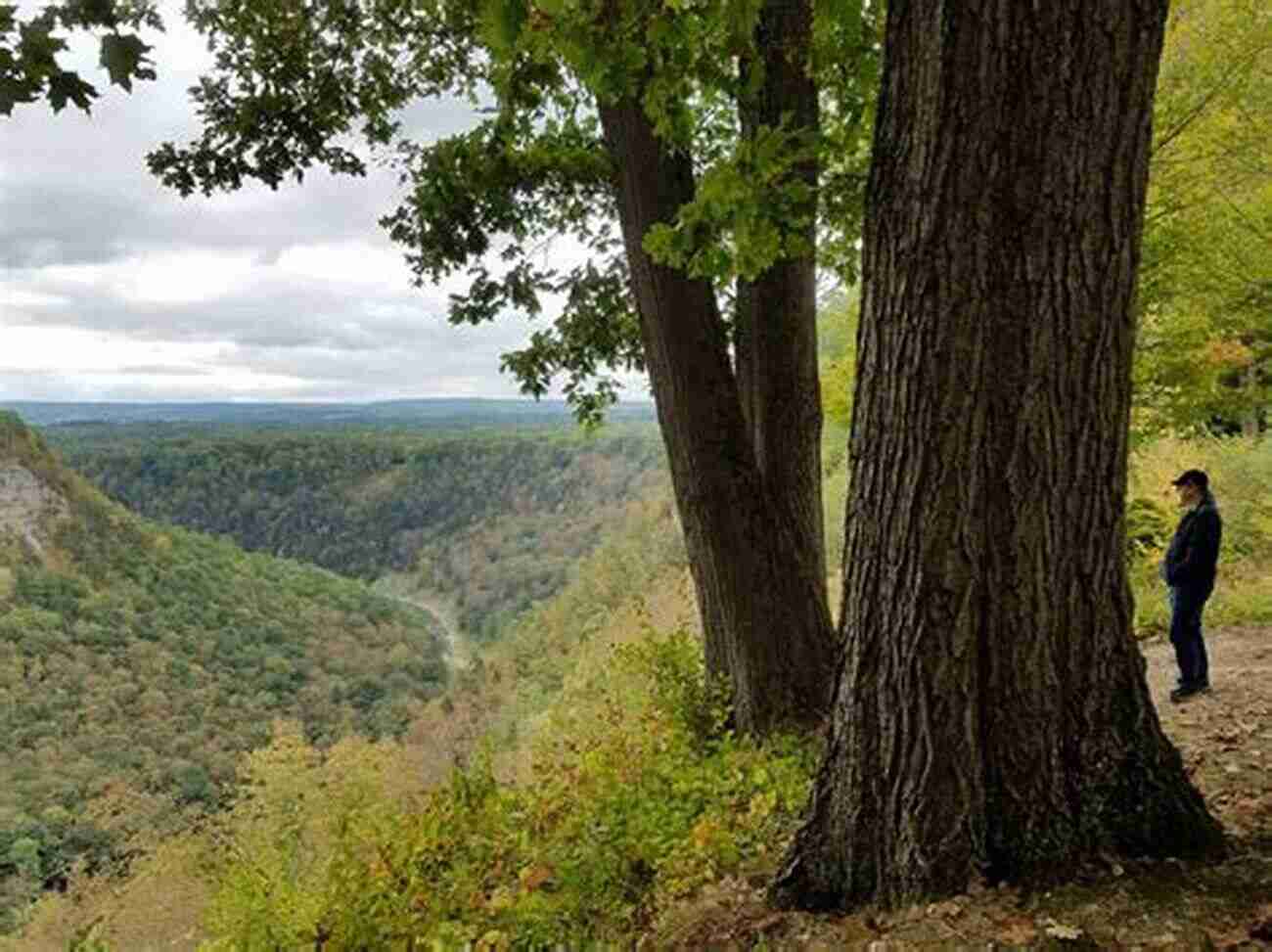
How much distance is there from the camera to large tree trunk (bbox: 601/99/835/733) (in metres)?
5.29

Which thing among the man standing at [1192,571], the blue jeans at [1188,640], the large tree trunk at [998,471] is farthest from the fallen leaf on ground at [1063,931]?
the blue jeans at [1188,640]

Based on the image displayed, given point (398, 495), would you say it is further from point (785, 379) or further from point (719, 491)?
point (719, 491)

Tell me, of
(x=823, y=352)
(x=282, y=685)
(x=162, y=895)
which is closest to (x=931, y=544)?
(x=823, y=352)

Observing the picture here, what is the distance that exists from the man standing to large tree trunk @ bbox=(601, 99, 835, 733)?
2556 mm

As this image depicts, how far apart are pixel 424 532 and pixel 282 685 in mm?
63248

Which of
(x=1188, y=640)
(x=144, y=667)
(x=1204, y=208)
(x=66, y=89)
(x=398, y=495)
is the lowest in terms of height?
(x=144, y=667)

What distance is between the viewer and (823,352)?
2139 centimetres

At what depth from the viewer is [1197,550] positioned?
623cm

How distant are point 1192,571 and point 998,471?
447 cm

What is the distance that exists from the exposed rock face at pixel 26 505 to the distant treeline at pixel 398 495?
4238 centimetres

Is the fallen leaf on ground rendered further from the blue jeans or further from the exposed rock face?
the exposed rock face

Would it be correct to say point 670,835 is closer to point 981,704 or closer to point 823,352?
point 981,704

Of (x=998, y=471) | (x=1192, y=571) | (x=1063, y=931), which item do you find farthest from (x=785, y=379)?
(x=1063, y=931)

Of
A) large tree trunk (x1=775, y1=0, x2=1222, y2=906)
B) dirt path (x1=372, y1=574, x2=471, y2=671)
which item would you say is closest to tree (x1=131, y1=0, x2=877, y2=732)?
large tree trunk (x1=775, y1=0, x2=1222, y2=906)
